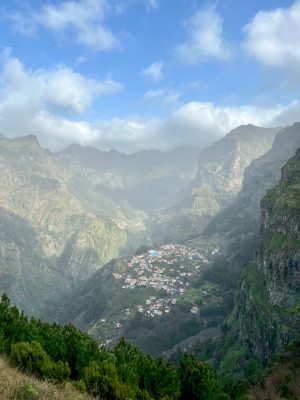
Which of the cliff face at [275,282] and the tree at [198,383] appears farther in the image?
the cliff face at [275,282]

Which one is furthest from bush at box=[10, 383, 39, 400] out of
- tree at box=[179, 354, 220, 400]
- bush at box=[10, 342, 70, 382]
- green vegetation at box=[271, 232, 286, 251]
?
green vegetation at box=[271, 232, 286, 251]

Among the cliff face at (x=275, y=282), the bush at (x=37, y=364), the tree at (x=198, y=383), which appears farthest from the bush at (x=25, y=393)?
the cliff face at (x=275, y=282)

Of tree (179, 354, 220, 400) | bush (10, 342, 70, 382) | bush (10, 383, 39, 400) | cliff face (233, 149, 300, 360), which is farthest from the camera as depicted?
cliff face (233, 149, 300, 360)

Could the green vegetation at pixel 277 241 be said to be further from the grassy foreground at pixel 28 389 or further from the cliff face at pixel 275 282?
the grassy foreground at pixel 28 389

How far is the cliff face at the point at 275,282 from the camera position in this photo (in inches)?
4050

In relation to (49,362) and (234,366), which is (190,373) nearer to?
(49,362)

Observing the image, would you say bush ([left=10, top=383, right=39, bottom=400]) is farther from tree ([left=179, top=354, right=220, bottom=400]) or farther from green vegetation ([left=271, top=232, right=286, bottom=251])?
green vegetation ([left=271, top=232, right=286, bottom=251])

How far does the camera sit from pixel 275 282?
377ft

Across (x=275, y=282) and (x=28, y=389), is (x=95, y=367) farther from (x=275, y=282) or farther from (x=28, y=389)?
(x=275, y=282)

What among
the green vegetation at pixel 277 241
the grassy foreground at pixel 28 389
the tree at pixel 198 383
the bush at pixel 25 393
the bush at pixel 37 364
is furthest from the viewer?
the green vegetation at pixel 277 241

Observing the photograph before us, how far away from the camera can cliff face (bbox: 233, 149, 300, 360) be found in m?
103

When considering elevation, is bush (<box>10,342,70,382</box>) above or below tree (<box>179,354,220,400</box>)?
above

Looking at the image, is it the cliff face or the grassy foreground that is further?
the cliff face

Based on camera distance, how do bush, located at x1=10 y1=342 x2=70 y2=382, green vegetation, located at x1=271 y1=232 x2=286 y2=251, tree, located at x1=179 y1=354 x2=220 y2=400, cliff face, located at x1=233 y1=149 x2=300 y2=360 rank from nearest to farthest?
bush, located at x1=10 y1=342 x2=70 y2=382 → tree, located at x1=179 y1=354 x2=220 y2=400 → cliff face, located at x1=233 y1=149 x2=300 y2=360 → green vegetation, located at x1=271 y1=232 x2=286 y2=251
